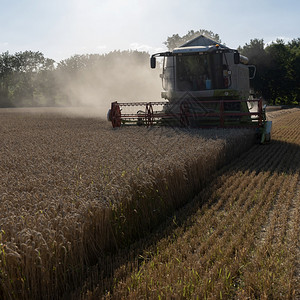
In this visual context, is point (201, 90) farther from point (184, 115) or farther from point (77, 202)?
point (77, 202)

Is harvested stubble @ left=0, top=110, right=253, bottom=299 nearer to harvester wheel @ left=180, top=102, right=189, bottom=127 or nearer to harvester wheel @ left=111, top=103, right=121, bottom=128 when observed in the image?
harvester wheel @ left=180, top=102, right=189, bottom=127

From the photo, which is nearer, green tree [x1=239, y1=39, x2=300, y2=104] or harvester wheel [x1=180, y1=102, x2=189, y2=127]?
harvester wheel [x1=180, y1=102, x2=189, y2=127]

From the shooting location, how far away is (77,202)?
11.7 ft

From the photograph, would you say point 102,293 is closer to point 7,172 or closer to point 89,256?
point 89,256

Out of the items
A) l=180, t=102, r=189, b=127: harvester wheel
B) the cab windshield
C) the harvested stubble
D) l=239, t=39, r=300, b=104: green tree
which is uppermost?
l=239, t=39, r=300, b=104: green tree

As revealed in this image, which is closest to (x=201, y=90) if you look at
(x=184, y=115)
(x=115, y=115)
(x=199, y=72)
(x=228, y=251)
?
(x=199, y=72)

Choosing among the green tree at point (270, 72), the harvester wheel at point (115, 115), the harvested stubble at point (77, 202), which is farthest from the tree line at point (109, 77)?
Answer: the harvested stubble at point (77, 202)

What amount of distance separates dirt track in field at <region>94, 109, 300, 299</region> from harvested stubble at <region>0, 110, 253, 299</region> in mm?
333

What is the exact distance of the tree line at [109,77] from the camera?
3416cm

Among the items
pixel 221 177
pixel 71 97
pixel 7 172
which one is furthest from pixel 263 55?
pixel 7 172

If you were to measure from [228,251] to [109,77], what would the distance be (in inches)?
1623

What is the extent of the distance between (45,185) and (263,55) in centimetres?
4286

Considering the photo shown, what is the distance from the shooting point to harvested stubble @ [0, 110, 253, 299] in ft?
9.02

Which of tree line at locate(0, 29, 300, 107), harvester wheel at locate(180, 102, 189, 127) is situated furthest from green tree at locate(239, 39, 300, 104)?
harvester wheel at locate(180, 102, 189, 127)
